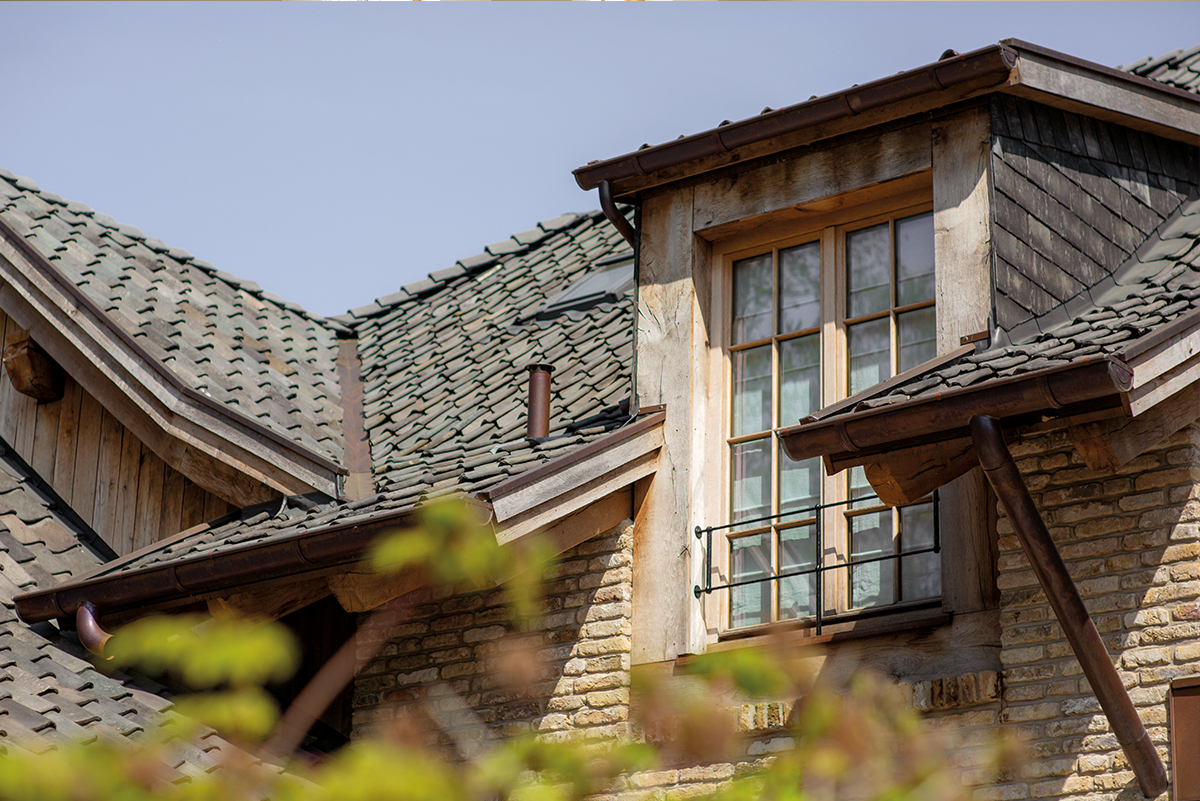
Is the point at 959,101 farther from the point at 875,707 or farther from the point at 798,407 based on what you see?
the point at 875,707

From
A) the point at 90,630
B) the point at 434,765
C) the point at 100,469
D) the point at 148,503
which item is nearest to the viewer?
the point at 434,765

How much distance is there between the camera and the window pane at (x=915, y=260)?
24.5 feet

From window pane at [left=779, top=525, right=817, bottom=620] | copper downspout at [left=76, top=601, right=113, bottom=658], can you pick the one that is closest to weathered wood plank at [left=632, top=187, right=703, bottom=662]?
window pane at [left=779, top=525, right=817, bottom=620]

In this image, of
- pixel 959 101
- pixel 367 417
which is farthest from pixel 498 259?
pixel 959 101

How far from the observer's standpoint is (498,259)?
1277cm

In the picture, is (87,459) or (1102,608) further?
(87,459)

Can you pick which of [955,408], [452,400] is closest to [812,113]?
[955,408]

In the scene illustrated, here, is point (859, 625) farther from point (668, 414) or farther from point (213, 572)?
point (213, 572)

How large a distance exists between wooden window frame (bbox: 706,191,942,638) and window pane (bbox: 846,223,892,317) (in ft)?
0.11

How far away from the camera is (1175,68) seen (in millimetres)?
9586

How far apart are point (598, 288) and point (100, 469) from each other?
3.58 metres

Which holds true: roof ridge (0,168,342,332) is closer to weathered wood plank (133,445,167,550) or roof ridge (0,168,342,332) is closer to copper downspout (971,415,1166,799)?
weathered wood plank (133,445,167,550)

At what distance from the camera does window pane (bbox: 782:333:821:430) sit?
7.70 meters

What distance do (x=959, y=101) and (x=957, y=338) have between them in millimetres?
1201
